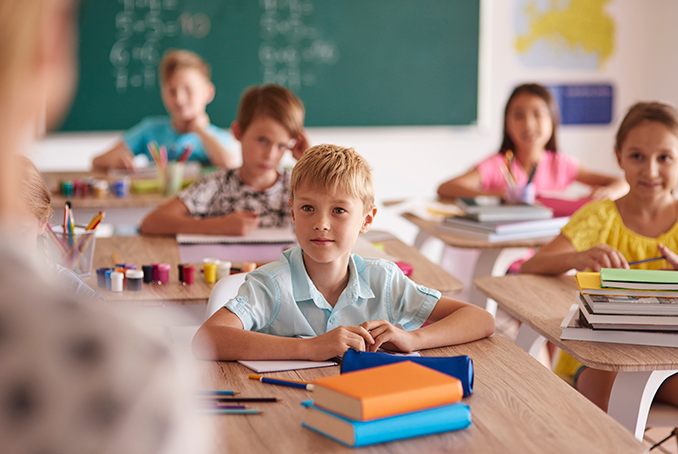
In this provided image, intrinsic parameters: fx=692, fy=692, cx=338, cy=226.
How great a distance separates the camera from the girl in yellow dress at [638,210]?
2092 mm

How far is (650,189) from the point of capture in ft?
6.96

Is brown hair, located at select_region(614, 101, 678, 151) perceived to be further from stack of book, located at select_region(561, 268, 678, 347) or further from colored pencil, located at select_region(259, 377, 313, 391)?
colored pencil, located at select_region(259, 377, 313, 391)

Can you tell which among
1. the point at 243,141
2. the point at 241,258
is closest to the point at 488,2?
the point at 243,141

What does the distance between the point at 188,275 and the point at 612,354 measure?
1.10m

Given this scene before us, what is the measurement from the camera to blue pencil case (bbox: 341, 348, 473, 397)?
46.0 inches

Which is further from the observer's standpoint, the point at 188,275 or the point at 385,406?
the point at 188,275

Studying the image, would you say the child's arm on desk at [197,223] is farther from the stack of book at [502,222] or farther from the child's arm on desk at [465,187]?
the child's arm on desk at [465,187]

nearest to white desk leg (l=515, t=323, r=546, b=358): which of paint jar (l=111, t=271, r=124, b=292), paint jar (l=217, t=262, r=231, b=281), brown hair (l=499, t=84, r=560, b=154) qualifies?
paint jar (l=217, t=262, r=231, b=281)

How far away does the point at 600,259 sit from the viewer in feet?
6.17

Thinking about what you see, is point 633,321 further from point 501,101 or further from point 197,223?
point 501,101

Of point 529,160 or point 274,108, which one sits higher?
point 274,108

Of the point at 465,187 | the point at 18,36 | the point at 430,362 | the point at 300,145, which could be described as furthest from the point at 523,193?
the point at 18,36

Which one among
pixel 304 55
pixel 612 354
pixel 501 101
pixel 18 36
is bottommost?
pixel 612 354

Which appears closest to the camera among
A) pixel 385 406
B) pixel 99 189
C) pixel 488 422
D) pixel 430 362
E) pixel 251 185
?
pixel 385 406
